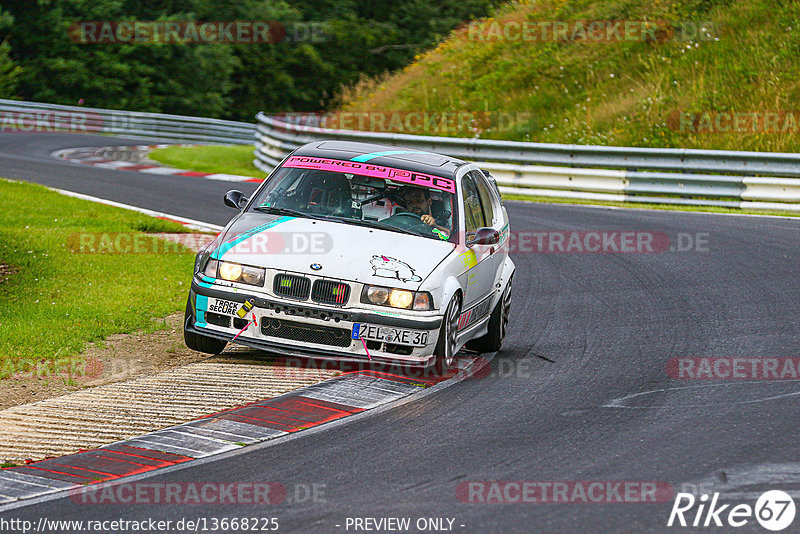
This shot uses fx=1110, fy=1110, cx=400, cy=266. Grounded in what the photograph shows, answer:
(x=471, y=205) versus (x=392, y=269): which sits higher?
(x=471, y=205)

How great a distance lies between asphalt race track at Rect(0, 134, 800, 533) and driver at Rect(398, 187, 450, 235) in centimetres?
131

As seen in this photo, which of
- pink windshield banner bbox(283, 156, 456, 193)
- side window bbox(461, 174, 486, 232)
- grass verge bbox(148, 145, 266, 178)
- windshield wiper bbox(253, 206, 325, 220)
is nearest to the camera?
windshield wiper bbox(253, 206, 325, 220)

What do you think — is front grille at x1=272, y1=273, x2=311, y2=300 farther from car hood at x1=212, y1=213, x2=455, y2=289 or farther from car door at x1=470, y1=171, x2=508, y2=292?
car door at x1=470, y1=171, x2=508, y2=292

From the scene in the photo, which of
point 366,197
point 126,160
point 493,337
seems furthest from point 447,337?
point 126,160

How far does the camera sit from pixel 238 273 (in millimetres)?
8352

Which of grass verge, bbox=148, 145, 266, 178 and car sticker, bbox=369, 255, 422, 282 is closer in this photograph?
car sticker, bbox=369, 255, 422, 282

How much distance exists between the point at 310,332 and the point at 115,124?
3156 cm

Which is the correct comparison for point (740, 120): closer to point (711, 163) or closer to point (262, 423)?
point (711, 163)

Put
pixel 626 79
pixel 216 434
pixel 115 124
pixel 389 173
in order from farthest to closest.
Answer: pixel 115 124, pixel 626 79, pixel 389 173, pixel 216 434

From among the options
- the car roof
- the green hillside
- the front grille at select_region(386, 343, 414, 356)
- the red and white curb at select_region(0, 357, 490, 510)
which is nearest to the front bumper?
the front grille at select_region(386, 343, 414, 356)

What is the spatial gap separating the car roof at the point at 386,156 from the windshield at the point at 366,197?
9 centimetres

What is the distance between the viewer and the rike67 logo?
18.0 ft

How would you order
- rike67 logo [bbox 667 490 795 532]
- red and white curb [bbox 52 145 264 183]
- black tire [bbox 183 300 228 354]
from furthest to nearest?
red and white curb [bbox 52 145 264 183] → black tire [bbox 183 300 228 354] → rike67 logo [bbox 667 490 795 532]

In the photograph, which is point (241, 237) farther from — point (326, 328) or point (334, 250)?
point (326, 328)
